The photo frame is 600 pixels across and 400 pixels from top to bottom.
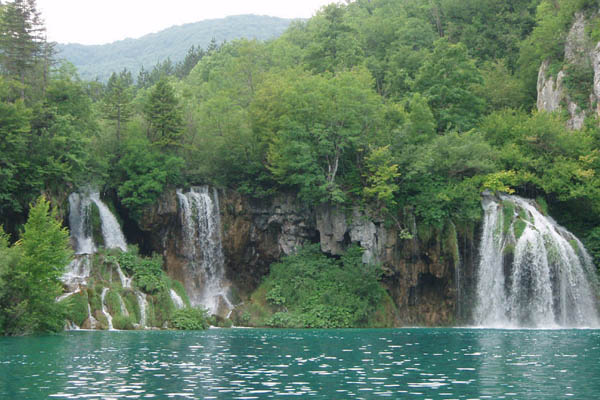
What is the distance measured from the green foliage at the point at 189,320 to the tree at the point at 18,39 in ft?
58.9

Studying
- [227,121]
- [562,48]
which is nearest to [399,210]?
[227,121]

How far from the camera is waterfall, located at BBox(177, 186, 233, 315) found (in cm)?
5053

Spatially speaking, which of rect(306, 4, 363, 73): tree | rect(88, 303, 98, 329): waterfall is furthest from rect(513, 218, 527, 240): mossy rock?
rect(88, 303, 98, 329): waterfall

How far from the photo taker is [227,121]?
55.2 metres

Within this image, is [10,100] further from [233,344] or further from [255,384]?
[255,384]

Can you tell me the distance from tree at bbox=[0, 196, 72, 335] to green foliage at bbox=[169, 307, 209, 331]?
7537 mm

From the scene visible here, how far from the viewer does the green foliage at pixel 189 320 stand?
4226 centimetres

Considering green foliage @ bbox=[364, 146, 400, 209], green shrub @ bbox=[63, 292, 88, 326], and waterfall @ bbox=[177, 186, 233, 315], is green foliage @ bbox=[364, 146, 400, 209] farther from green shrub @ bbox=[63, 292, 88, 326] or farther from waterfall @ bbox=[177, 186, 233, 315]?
green shrub @ bbox=[63, 292, 88, 326]

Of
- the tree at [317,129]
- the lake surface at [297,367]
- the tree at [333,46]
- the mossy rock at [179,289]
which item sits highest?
the tree at [333,46]

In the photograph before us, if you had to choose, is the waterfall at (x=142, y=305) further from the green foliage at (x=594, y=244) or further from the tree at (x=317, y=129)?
the green foliage at (x=594, y=244)

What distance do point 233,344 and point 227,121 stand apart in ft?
87.8

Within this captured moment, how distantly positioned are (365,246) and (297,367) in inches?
1104

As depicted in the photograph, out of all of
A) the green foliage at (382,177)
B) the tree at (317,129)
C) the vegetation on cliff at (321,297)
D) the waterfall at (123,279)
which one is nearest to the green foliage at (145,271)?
the waterfall at (123,279)

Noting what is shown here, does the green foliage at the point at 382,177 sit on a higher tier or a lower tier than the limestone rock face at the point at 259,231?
higher
